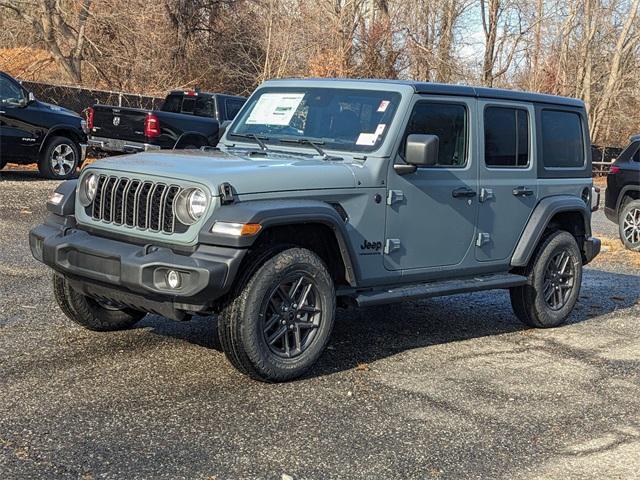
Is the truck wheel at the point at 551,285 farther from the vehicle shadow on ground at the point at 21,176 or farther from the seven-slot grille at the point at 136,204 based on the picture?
the vehicle shadow on ground at the point at 21,176

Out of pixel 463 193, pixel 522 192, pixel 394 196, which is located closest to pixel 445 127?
pixel 463 193

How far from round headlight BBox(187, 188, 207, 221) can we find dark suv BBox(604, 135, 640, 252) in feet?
30.4

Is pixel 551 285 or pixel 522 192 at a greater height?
pixel 522 192

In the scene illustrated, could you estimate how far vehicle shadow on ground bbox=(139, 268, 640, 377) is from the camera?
6309 millimetres

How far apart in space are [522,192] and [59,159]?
35.2ft

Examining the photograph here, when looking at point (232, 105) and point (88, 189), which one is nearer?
point (88, 189)

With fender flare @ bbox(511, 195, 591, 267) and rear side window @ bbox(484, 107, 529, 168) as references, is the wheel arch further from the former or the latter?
fender flare @ bbox(511, 195, 591, 267)

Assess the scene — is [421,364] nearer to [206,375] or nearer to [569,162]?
[206,375]

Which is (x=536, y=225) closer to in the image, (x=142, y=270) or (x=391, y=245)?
(x=391, y=245)

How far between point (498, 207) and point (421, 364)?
1.55 meters

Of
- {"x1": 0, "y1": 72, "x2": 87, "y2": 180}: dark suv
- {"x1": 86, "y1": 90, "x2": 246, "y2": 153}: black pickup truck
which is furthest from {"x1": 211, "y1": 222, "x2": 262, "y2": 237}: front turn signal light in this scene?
{"x1": 86, "y1": 90, "x2": 246, "y2": 153}: black pickup truck

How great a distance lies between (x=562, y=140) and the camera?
774cm

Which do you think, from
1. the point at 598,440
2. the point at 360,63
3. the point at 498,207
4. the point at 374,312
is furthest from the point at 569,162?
the point at 360,63

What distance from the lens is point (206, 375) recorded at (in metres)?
5.46
